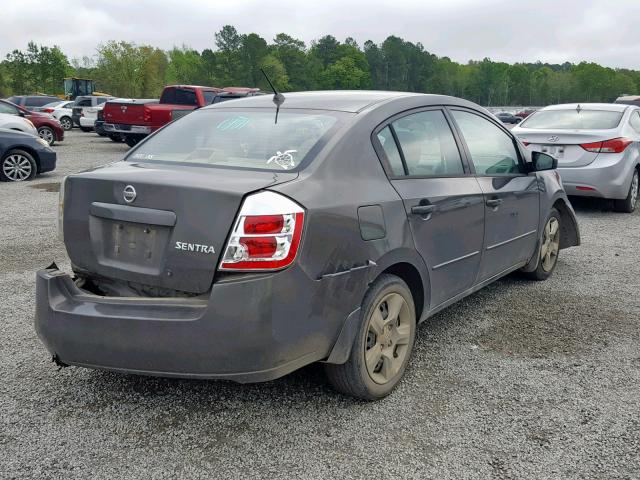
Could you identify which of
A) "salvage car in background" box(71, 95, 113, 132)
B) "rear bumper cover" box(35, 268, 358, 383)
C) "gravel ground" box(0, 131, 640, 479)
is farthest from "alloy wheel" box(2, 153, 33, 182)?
"salvage car in background" box(71, 95, 113, 132)

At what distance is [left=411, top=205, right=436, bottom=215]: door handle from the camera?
3436mm

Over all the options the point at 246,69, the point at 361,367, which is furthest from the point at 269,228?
the point at 246,69

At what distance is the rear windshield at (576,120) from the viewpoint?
29.7ft

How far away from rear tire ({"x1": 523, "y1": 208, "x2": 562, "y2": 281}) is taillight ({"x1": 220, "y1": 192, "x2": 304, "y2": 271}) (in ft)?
10.9

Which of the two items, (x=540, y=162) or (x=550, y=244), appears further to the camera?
(x=550, y=244)

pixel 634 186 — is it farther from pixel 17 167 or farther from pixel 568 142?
pixel 17 167

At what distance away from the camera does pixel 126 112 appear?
57.2 feet

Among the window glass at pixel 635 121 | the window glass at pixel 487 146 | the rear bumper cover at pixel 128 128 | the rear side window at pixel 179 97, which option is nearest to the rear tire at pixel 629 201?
the window glass at pixel 635 121

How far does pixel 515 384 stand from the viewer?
3.53 m

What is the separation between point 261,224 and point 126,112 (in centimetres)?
1600

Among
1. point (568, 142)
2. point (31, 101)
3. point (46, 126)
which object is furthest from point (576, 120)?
point (31, 101)

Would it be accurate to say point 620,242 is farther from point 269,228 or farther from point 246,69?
point 246,69

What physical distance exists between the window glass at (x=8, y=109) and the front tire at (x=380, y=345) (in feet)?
51.6

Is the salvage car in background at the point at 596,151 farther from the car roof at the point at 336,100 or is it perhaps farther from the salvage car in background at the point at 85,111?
the salvage car in background at the point at 85,111
